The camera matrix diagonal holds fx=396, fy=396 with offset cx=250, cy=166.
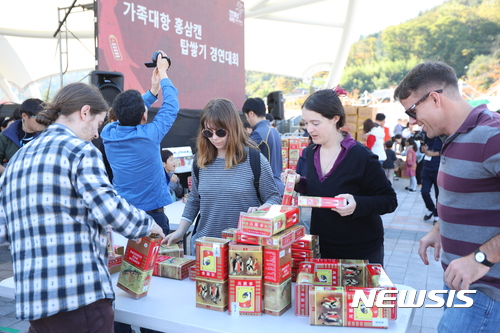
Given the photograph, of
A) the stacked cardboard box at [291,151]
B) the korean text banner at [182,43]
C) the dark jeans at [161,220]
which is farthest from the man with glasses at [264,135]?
the korean text banner at [182,43]

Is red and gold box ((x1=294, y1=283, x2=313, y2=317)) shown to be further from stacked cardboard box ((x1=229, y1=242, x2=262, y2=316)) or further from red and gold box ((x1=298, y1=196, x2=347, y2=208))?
red and gold box ((x1=298, y1=196, x2=347, y2=208))

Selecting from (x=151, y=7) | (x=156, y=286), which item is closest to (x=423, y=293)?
(x=156, y=286)

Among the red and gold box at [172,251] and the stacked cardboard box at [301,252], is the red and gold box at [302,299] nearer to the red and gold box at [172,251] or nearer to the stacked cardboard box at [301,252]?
the stacked cardboard box at [301,252]

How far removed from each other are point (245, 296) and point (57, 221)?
750 millimetres

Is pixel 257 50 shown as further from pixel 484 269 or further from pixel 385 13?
pixel 385 13

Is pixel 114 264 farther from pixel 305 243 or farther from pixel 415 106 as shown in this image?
pixel 415 106

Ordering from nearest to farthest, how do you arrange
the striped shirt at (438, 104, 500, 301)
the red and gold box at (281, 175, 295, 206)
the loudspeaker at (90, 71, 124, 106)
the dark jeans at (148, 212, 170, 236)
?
the striped shirt at (438, 104, 500, 301) → the red and gold box at (281, 175, 295, 206) → the dark jeans at (148, 212, 170, 236) → the loudspeaker at (90, 71, 124, 106)

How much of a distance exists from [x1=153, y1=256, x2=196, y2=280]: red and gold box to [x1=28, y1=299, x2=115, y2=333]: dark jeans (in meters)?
0.59

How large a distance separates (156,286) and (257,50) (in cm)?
Answer: 2805

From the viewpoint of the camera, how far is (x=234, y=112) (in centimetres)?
219

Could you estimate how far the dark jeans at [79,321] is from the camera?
52.7 inches

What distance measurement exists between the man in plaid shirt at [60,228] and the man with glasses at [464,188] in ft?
3.78

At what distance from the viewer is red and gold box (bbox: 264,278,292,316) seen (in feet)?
5.12

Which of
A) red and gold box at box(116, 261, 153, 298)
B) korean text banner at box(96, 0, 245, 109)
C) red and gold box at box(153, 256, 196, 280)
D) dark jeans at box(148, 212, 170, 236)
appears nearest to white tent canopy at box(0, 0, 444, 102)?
korean text banner at box(96, 0, 245, 109)
